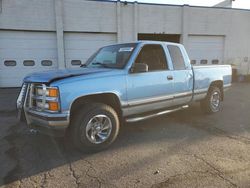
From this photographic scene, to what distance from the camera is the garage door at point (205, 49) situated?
1435 cm

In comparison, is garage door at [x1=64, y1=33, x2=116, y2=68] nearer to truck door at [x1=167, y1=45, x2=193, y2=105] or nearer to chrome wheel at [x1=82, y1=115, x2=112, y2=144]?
truck door at [x1=167, y1=45, x2=193, y2=105]

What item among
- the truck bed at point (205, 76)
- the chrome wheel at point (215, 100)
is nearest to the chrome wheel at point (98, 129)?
the truck bed at point (205, 76)

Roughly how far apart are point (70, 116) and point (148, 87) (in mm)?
1669

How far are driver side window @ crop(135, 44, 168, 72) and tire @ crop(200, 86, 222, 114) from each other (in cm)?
203

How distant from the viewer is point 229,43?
49.7ft

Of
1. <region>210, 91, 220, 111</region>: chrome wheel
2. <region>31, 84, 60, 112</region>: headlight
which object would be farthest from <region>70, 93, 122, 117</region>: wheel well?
<region>210, 91, 220, 111</region>: chrome wheel

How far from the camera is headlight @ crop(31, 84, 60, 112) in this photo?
330 centimetres

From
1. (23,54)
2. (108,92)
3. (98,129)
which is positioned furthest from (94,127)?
(23,54)

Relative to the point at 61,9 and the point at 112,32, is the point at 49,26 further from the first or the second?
the point at 112,32

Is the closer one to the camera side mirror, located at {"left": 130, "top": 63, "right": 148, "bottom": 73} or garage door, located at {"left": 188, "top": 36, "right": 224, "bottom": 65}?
side mirror, located at {"left": 130, "top": 63, "right": 148, "bottom": 73}

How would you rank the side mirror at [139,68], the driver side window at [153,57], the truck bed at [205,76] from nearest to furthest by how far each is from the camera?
the side mirror at [139,68] < the driver side window at [153,57] < the truck bed at [205,76]

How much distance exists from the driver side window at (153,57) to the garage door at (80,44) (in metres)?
8.30

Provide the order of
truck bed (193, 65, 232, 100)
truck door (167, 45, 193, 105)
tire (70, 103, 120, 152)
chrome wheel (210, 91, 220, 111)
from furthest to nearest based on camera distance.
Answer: chrome wheel (210, 91, 220, 111) < truck bed (193, 65, 232, 100) < truck door (167, 45, 193, 105) < tire (70, 103, 120, 152)

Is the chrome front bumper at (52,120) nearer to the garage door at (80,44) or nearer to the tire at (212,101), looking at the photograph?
the tire at (212,101)
